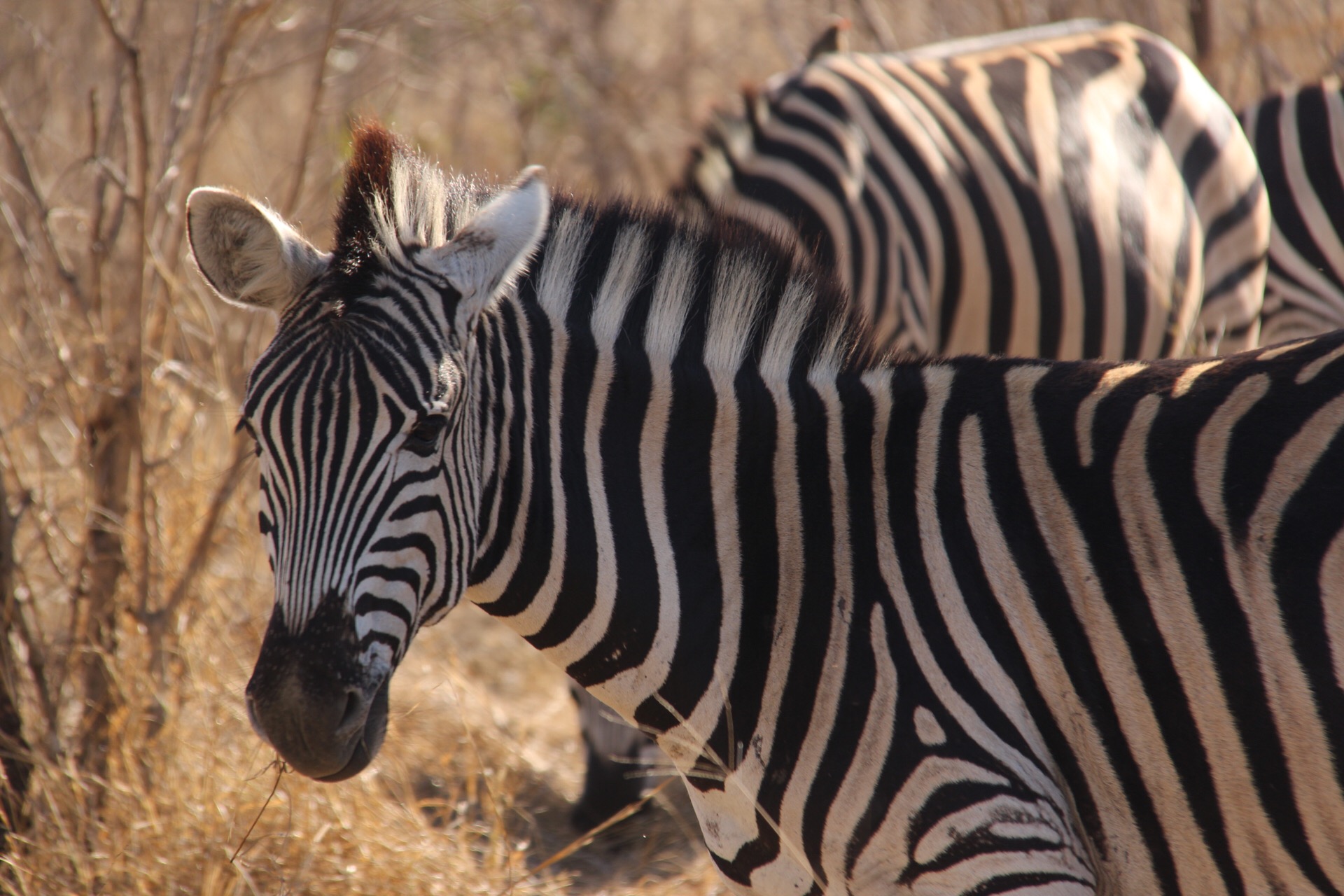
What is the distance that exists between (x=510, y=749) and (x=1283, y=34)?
587cm

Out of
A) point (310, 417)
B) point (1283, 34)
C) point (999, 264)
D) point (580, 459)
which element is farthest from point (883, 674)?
point (1283, 34)

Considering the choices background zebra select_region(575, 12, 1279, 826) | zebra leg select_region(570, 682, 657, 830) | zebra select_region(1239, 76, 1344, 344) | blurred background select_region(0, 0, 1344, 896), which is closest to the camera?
blurred background select_region(0, 0, 1344, 896)

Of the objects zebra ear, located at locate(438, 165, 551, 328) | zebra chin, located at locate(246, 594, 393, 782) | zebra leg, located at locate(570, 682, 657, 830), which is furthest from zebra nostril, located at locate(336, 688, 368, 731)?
zebra leg, located at locate(570, 682, 657, 830)

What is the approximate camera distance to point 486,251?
2264 mm

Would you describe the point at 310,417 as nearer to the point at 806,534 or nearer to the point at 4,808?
the point at 806,534

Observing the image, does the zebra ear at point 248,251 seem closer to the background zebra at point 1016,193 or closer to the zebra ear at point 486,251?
the zebra ear at point 486,251

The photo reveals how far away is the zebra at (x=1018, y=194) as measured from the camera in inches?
189

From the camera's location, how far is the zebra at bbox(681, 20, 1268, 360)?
4812 mm

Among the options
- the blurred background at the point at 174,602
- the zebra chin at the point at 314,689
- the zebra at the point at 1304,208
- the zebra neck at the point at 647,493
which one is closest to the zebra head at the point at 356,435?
the zebra chin at the point at 314,689

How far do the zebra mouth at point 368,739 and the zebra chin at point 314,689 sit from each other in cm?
3

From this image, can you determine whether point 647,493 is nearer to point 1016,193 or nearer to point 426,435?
point 426,435

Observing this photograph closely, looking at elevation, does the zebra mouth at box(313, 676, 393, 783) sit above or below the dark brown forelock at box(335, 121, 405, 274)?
below

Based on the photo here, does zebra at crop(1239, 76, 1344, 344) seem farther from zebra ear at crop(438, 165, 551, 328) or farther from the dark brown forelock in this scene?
the dark brown forelock

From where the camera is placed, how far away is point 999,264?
508 cm
